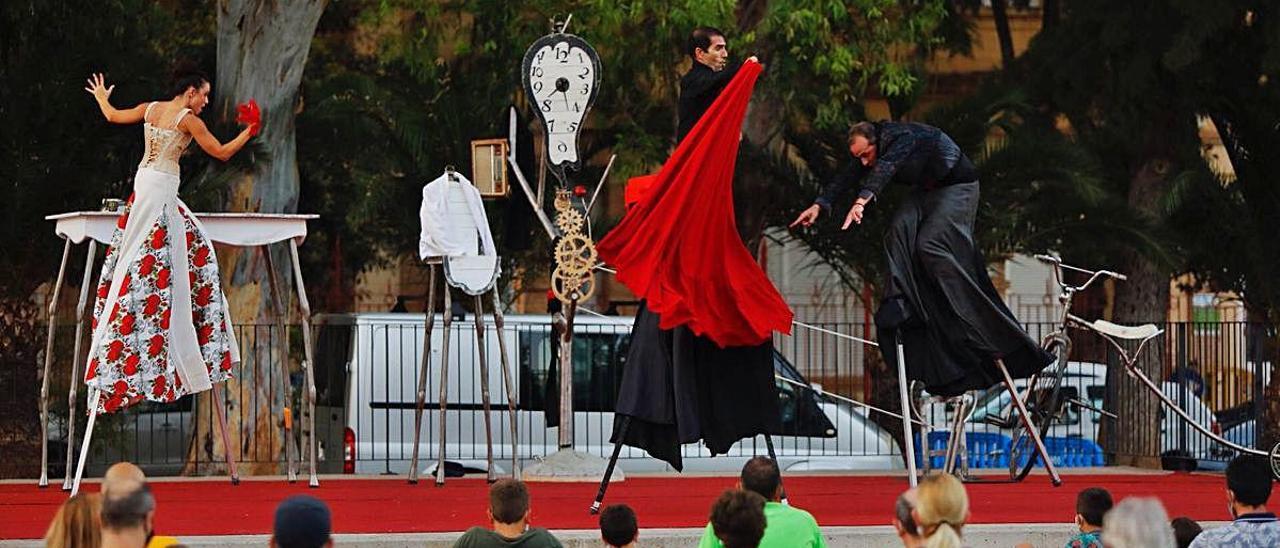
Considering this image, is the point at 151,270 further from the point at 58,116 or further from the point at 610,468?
the point at 58,116

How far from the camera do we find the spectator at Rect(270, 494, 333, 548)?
19.7 feet

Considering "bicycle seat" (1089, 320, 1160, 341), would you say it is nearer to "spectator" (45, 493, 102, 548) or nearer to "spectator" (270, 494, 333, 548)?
"spectator" (270, 494, 333, 548)

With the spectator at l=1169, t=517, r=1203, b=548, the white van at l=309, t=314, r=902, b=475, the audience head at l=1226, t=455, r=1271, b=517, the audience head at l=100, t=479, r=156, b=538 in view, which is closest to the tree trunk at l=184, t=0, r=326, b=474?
the white van at l=309, t=314, r=902, b=475

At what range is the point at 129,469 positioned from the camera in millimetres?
6508

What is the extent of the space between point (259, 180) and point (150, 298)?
5.71m

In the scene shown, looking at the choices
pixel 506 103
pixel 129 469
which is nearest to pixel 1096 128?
pixel 506 103

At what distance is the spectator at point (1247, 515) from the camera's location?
730 cm

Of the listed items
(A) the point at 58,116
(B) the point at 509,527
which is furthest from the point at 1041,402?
(A) the point at 58,116

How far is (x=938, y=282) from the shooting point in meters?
10.5

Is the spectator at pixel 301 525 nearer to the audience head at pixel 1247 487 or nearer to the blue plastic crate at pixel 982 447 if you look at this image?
the audience head at pixel 1247 487

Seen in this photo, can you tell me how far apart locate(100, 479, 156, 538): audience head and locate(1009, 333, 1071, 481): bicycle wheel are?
696cm

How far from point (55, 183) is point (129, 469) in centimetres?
1035

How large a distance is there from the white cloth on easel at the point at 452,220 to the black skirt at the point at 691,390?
243cm

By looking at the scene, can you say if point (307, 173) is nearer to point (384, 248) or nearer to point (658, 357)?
point (384, 248)
